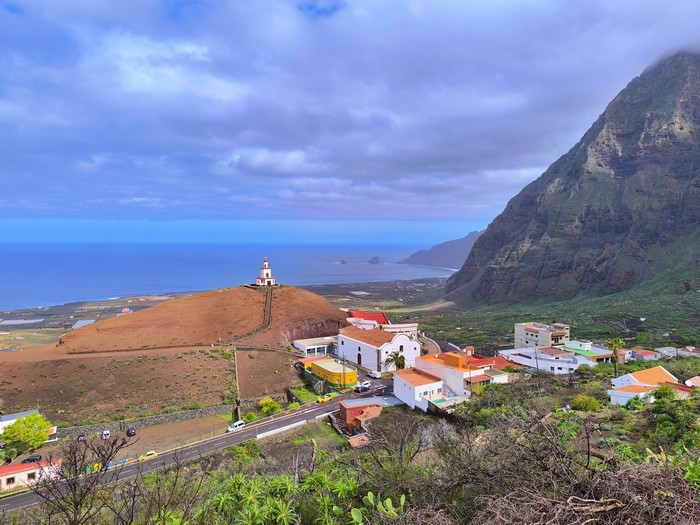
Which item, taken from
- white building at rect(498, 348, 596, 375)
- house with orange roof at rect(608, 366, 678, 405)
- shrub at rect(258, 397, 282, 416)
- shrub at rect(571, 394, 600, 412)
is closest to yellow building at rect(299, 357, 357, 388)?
shrub at rect(258, 397, 282, 416)

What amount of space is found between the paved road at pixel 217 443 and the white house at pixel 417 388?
113 inches

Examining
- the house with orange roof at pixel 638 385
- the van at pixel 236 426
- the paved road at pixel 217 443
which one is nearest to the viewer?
the paved road at pixel 217 443

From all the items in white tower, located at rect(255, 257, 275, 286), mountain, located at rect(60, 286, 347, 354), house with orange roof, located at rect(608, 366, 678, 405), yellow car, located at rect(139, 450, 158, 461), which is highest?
white tower, located at rect(255, 257, 275, 286)

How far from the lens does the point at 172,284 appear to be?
160875 millimetres

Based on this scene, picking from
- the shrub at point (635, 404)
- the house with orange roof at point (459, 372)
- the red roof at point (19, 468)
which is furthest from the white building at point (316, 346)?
the shrub at point (635, 404)

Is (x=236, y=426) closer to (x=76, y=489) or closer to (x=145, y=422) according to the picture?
(x=145, y=422)

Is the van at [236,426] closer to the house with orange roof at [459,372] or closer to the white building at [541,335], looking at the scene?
the house with orange roof at [459,372]

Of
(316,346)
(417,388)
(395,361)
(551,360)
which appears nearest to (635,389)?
(417,388)

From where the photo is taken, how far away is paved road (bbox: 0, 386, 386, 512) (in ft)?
59.1

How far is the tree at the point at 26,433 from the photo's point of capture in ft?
72.2

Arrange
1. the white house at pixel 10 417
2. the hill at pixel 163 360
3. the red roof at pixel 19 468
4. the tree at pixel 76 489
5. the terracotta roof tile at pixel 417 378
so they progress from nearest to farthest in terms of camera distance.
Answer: the tree at pixel 76 489 → the red roof at pixel 19 468 → the white house at pixel 10 417 → the terracotta roof tile at pixel 417 378 → the hill at pixel 163 360

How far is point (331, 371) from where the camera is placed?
32188mm

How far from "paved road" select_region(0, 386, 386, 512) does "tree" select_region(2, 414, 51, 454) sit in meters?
4.60

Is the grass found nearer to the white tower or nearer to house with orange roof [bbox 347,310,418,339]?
house with orange roof [bbox 347,310,418,339]
